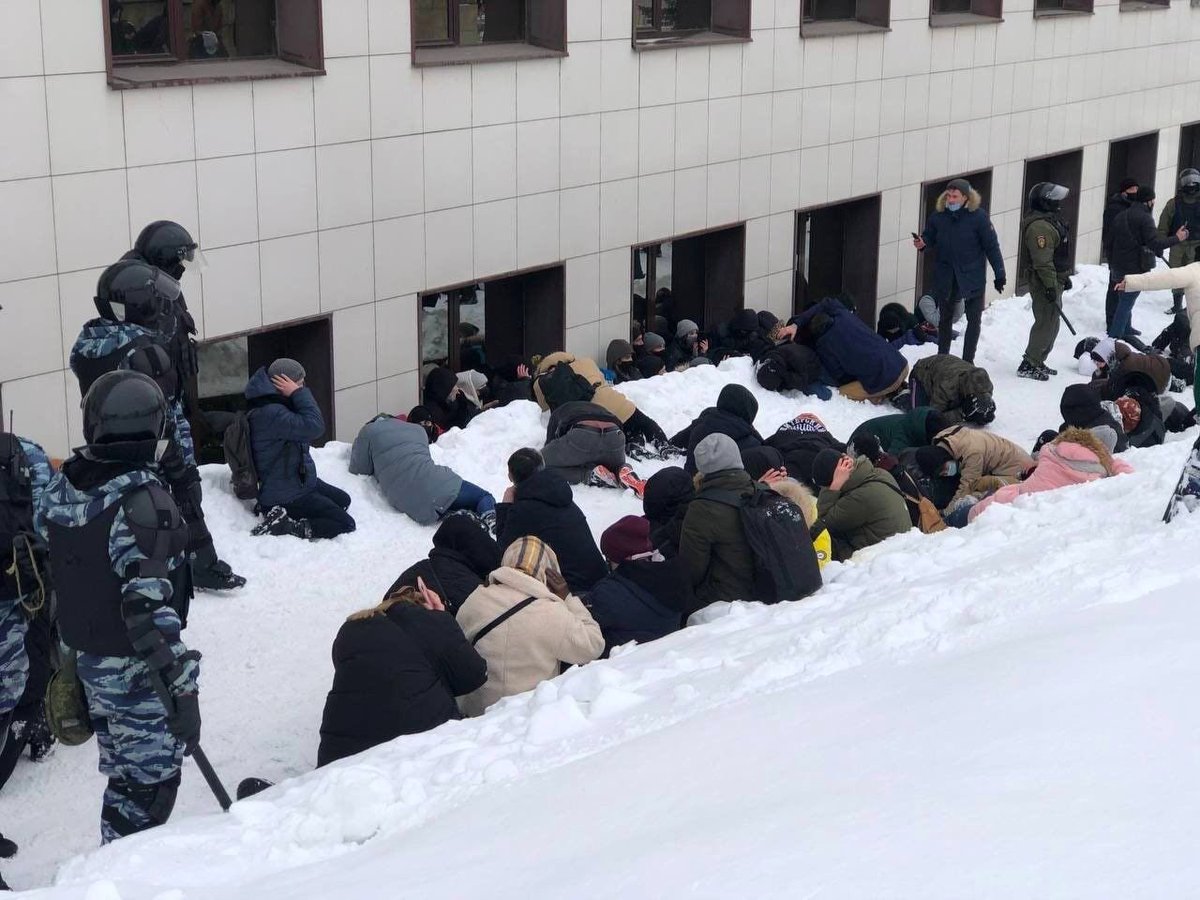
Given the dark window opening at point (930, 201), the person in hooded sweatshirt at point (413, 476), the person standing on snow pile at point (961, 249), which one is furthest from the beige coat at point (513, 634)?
the dark window opening at point (930, 201)

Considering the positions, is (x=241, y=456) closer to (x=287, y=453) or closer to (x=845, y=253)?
(x=287, y=453)

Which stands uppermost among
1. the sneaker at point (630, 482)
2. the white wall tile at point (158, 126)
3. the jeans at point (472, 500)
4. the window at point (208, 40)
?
the window at point (208, 40)

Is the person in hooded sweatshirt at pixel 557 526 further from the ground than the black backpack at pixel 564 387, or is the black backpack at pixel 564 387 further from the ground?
the person in hooded sweatshirt at pixel 557 526

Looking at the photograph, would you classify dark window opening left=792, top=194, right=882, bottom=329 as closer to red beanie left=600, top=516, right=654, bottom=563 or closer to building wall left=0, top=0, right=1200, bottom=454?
building wall left=0, top=0, right=1200, bottom=454

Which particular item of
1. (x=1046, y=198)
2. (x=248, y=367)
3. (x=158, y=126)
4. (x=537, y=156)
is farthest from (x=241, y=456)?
(x=1046, y=198)

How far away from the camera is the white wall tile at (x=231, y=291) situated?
9.96m

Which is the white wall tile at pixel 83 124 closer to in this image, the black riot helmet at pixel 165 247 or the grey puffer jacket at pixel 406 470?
the black riot helmet at pixel 165 247

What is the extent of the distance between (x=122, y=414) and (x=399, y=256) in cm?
663

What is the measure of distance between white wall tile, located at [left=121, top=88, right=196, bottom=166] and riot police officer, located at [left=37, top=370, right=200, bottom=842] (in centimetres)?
468

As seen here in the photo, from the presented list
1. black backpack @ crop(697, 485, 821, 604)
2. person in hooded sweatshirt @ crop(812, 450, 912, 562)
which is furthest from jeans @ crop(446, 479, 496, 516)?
black backpack @ crop(697, 485, 821, 604)

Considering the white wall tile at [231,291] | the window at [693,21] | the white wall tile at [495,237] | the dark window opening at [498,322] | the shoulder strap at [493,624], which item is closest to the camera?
the shoulder strap at [493,624]

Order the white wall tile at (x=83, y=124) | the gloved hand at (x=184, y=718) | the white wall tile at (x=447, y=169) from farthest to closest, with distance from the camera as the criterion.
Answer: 1. the white wall tile at (x=447, y=169)
2. the white wall tile at (x=83, y=124)
3. the gloved hand at (x=184, y=718)

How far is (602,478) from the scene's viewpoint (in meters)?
10.4

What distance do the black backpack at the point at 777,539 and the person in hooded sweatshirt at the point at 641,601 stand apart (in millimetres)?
357
